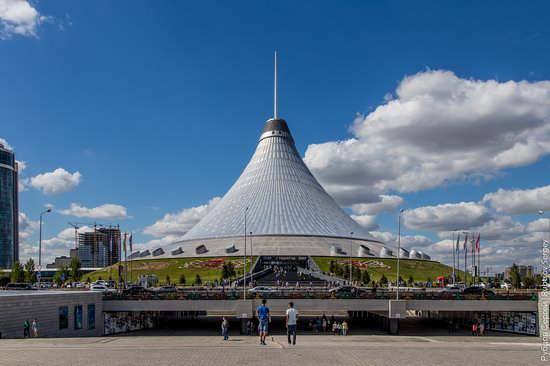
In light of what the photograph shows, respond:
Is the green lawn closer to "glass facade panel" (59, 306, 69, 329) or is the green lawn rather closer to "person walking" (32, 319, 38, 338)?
"glass facade panel" (59, 306, 69, 329)

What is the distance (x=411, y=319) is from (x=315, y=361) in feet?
126

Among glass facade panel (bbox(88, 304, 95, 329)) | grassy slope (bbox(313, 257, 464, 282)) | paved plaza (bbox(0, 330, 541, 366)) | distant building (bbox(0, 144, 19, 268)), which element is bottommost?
grassy slope (bbox(313, 257, 464, 282))

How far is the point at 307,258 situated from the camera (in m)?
94.1

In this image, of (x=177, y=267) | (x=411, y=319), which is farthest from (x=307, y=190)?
(x=411, y=319)

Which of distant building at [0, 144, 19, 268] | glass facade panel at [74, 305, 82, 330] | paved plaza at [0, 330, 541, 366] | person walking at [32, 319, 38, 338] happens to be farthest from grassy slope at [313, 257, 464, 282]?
distant building at [0, 144, 19, 268]

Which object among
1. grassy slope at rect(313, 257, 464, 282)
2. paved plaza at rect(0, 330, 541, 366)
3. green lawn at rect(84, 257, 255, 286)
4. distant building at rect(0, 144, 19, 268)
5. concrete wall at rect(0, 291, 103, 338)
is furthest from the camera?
distant building at rect(0, 144, 19, 268)

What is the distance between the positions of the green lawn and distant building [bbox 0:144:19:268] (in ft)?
211

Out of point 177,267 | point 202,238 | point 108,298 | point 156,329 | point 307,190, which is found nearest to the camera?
point 108,298

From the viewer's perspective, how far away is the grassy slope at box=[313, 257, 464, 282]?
89.3m

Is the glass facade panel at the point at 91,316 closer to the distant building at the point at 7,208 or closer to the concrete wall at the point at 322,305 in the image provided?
the concrete wall at the point at 322,305

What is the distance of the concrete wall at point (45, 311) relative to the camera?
30.5 metres

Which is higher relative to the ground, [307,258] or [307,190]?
[307,190]

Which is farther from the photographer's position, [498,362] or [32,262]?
[32,262]

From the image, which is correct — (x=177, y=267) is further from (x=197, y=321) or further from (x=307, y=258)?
(x=197, y=321)
